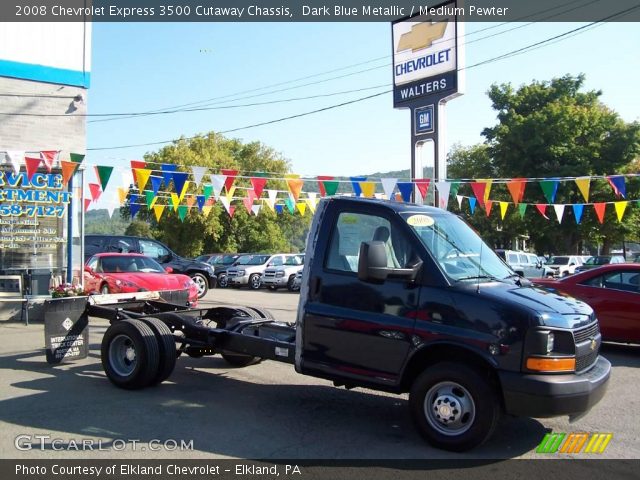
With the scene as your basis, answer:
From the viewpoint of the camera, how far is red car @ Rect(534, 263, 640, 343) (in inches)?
381

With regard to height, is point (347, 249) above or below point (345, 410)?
above

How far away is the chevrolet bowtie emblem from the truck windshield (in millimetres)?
13304

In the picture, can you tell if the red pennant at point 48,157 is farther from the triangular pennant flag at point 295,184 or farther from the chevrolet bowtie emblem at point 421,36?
the chevrolet bowtie emblem at point 421,36

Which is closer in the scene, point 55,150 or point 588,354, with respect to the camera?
point 588,354

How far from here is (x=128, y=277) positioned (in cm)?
1380

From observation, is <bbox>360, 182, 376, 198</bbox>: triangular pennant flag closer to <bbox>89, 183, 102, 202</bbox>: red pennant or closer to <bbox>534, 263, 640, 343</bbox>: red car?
<bbox>534, 263, 640, 343</bbox>: red car

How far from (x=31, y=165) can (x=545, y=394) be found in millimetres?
12116

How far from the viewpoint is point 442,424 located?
203 inches

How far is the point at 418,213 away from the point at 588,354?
6.67ft

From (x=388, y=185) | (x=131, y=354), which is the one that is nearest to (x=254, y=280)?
(x=388, y=185)

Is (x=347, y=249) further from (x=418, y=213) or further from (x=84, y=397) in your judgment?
(x=84, y=397)

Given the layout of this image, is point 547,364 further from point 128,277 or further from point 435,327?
point 128,277

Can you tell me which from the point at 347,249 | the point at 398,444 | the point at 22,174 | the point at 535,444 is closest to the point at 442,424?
the point at 398,444

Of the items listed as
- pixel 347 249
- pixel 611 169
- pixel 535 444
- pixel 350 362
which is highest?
pixel 611 169
